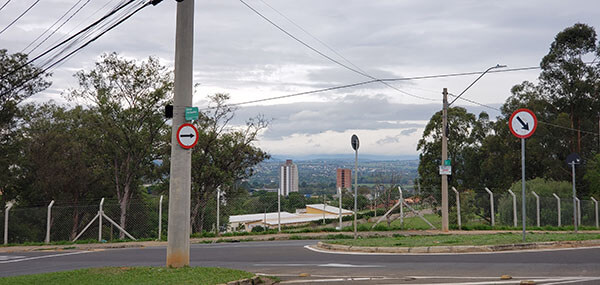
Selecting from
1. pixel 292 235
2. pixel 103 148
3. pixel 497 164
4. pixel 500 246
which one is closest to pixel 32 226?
pixel 103 148

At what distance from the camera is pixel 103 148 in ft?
122

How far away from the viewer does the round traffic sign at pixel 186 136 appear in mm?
10719

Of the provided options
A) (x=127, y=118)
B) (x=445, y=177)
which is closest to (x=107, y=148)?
(x=127, y=118)

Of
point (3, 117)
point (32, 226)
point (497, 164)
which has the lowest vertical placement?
point (32, 226)

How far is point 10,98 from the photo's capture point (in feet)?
121

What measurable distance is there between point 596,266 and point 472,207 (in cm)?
1762

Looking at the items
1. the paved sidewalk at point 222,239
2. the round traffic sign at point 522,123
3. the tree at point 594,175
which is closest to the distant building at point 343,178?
the tree at point 594,175

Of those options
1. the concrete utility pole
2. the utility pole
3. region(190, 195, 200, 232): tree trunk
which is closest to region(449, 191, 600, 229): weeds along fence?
the utility pole

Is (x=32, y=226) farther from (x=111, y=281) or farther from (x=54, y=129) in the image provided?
(x=111, y=281)

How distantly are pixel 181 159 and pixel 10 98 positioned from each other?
31149mm

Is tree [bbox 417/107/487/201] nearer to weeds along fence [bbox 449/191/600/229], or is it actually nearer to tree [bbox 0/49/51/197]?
weeds along fence [bbox 449/191/600/229]

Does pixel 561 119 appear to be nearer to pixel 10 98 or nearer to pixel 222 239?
pixel 222 239

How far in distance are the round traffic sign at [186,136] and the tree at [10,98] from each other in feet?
88.6

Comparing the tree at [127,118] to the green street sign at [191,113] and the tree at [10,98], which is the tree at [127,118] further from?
the green street sign at [191,113]
